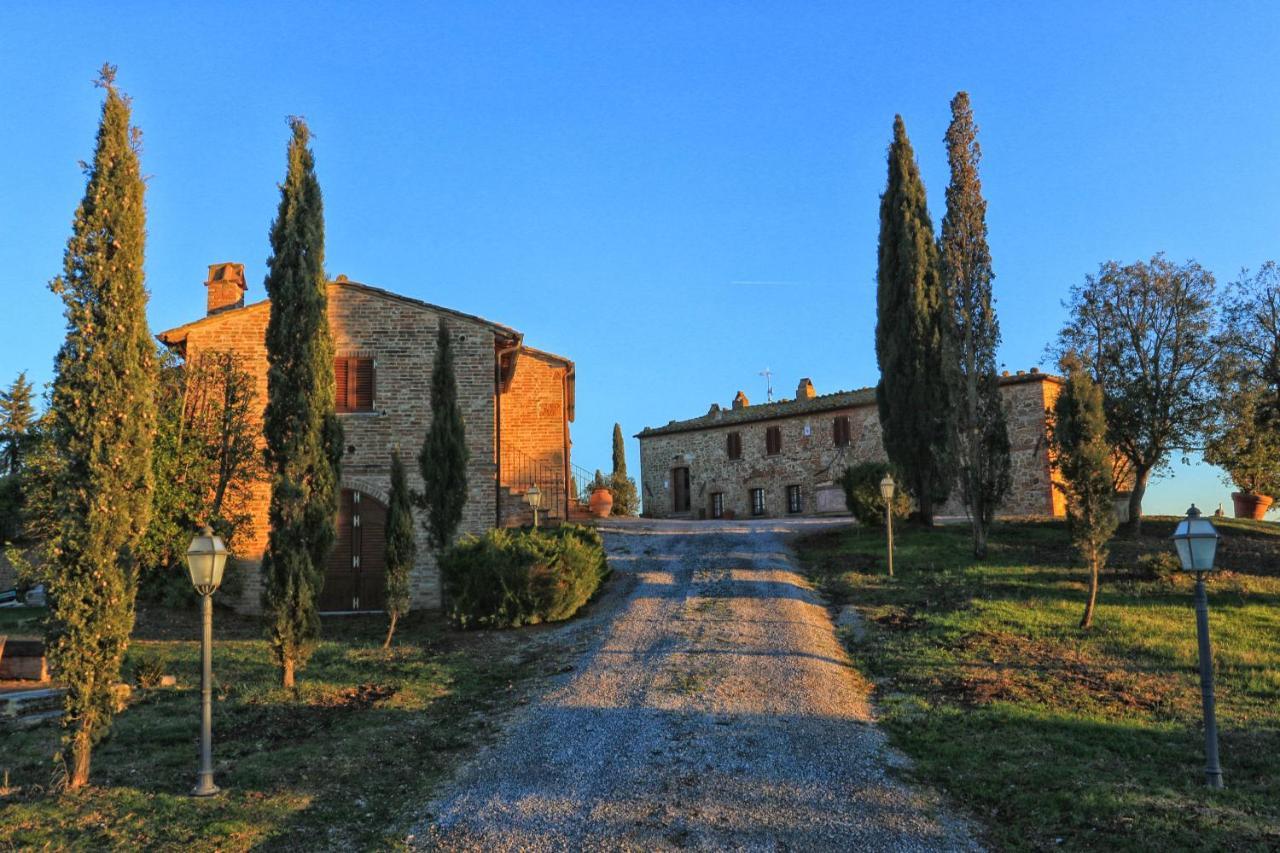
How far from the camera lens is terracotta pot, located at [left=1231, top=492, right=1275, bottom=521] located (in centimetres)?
2883

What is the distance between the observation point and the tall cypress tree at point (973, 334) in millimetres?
20750

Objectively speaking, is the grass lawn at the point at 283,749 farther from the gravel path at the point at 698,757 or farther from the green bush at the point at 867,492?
the green bush at the point at 867,492

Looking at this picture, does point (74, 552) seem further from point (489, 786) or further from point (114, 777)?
point (489, 786)

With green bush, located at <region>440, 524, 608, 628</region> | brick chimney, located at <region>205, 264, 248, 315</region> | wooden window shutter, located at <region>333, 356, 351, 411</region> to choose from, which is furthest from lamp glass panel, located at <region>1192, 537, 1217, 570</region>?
brick chimney, located at <region>205, 264, 248, 315</region>

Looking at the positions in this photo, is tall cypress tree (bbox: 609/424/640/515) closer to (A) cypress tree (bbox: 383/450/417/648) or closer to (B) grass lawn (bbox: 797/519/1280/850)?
(B) grass lawn (bbox: 797/519/1280/850)

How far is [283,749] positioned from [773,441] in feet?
105

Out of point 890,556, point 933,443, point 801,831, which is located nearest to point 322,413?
point 801,831

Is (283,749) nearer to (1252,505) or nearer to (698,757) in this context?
(698,757)

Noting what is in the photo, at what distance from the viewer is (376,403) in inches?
793

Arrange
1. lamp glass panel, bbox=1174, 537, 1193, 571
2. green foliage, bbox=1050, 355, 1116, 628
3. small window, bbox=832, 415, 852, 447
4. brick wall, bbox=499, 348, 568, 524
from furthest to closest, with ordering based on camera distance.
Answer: small window, bbox=832, 415, 852, 447, brick wall, bbox=499, 348, 568, 524, green foliage, bbox=1050, 355, 1116, 628, lamp glass panel, bbox=1174, 537, 1193, 571

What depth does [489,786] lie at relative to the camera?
8.20m

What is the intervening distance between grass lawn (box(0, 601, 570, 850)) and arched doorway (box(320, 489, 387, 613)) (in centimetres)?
416

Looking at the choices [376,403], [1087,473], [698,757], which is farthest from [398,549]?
[1087,473]

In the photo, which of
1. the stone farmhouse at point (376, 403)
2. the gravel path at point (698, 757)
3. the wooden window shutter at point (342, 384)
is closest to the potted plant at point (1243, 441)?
the gravel path at point (698, 757)
